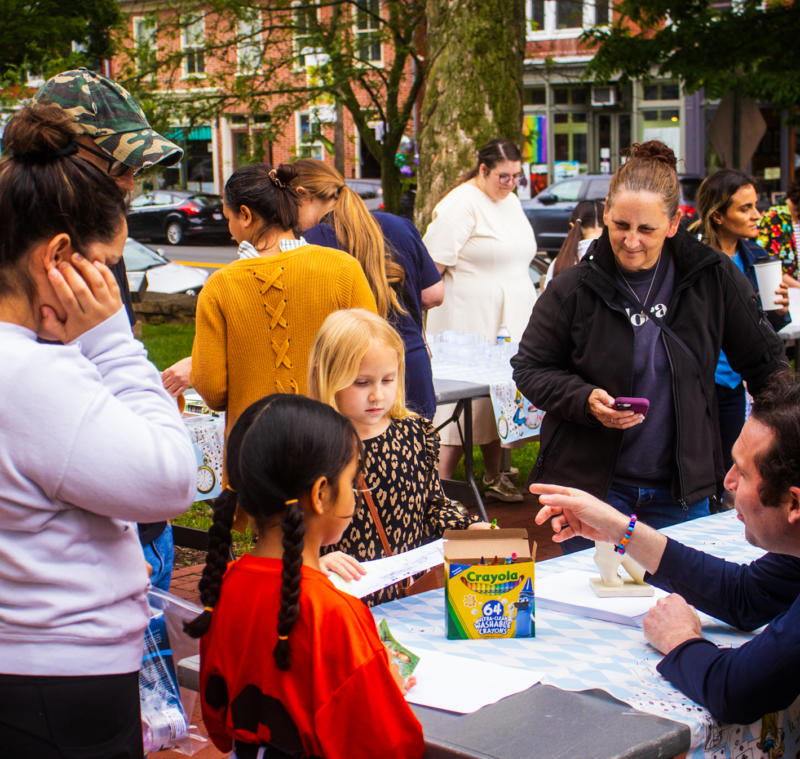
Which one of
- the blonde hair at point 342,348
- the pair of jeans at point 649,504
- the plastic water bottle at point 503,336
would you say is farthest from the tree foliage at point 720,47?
the blonde hair at point 342,348

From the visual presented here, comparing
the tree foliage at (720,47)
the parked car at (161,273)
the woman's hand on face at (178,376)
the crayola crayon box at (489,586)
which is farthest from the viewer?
the parked car at (161,273)

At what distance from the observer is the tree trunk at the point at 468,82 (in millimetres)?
8133

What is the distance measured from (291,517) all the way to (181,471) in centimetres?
20

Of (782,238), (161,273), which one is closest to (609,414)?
(782,238)

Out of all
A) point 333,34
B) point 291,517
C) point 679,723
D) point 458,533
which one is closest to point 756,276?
point 458,533

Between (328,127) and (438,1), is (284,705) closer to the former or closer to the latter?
(438,1)

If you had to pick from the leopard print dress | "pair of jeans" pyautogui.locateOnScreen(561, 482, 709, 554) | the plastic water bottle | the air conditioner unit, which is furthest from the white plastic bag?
the air conditioner unit

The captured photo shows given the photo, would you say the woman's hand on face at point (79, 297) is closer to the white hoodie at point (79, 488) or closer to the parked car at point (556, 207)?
the white hoodie at point (79, 488)

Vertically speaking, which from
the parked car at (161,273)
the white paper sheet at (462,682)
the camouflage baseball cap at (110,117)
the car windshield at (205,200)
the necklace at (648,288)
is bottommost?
the parked car at (161,273)

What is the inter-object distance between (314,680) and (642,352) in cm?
179

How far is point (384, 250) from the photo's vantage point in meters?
3.91

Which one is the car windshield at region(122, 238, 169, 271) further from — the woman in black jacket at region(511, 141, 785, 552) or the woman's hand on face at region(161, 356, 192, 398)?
the woman in black jacket at region(511, 141, 785, 552)

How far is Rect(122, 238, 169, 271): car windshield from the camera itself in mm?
14117

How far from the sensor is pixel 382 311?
3693mm
